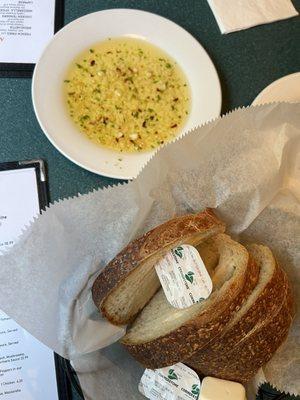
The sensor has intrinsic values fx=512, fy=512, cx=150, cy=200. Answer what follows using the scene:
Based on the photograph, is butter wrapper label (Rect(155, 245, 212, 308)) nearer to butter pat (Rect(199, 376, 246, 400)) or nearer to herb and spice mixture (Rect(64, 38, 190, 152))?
butter pat (Rect(199, 376, 246, 400))

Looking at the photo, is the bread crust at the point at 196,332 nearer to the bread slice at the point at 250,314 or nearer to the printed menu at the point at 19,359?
the bread slice at the point at 250,314

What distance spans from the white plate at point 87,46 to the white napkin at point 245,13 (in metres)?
0.14

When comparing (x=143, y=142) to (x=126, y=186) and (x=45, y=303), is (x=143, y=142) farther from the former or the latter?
(x=45, y=303)

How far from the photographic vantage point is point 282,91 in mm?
1018

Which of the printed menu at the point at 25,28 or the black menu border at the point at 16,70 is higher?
the printed menu at the point at 25,28

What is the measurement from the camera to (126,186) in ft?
2.51

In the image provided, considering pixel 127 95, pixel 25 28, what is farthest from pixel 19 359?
pixel 25 28

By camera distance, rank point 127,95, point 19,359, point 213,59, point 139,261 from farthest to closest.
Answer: point 213,59
point 127,95
point 19,359
point 139,261

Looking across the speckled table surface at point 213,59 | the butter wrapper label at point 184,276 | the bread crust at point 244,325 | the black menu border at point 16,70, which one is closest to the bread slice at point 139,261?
the butter wrapper label at point 184,276

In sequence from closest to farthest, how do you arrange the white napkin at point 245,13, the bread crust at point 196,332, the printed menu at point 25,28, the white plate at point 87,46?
the bread crust at point 196,332 → the white plate at point 87,46 → the printed menu at point 25,28 → the white napkin at point 245,13

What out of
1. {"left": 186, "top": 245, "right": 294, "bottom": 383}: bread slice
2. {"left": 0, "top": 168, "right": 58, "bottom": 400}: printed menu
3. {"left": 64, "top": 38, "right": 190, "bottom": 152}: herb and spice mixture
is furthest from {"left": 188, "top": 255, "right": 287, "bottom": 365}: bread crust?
{"left": 64, "top": 38, "right": 190, "bottom": 152}: herb and spice mixture

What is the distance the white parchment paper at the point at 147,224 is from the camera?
73 centimetres

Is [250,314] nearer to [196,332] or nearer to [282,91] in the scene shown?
[196,332]

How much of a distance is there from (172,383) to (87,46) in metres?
0.65
